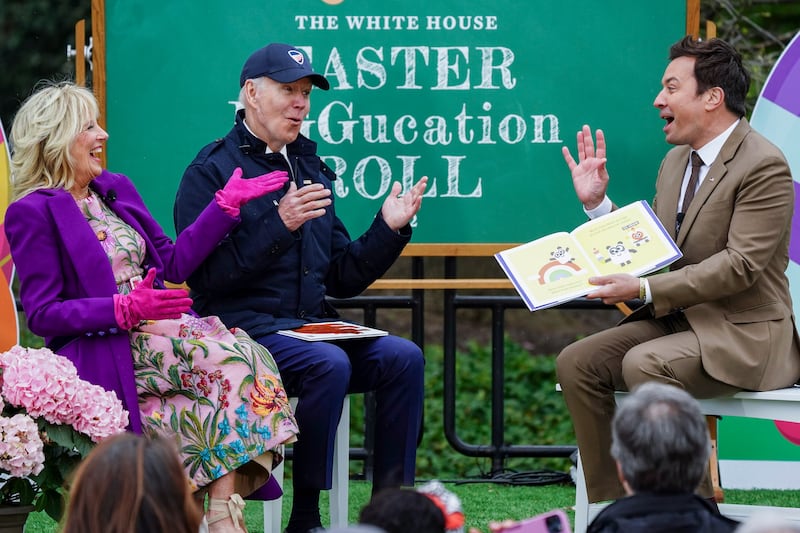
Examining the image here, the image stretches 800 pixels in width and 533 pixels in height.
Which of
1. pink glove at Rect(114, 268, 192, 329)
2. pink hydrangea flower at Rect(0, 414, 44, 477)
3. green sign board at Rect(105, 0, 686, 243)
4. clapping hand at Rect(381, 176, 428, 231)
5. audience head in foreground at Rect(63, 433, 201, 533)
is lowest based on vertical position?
pink hydrangea flower at Rect(0, 414, 44, 477)

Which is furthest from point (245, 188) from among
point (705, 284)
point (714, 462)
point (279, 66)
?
point (714, 462)

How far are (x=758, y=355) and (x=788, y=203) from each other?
50cm

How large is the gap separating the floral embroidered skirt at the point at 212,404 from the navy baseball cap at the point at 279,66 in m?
1.02

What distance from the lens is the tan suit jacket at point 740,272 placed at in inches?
157

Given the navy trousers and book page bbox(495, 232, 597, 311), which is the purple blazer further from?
book page bbox(495, 232, 597, 311)

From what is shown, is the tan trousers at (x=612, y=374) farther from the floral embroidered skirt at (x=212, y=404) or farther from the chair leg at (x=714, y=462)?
the floral embroidered skirt at (x=212, y=404)

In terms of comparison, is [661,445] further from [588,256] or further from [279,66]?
[279,66]

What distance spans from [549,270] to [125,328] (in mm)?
1374

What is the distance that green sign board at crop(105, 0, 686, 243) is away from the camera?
16.8ft

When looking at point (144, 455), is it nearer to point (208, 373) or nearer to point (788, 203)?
point (208, 373)

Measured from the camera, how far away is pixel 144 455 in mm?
2211

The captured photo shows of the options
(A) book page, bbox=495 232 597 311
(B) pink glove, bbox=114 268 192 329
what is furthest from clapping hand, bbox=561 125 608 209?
(B) pink glove, bbox=114 268 192 329

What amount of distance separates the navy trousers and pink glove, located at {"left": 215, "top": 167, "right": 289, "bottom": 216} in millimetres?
475

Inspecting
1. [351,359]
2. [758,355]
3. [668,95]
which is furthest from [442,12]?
[758,355]
